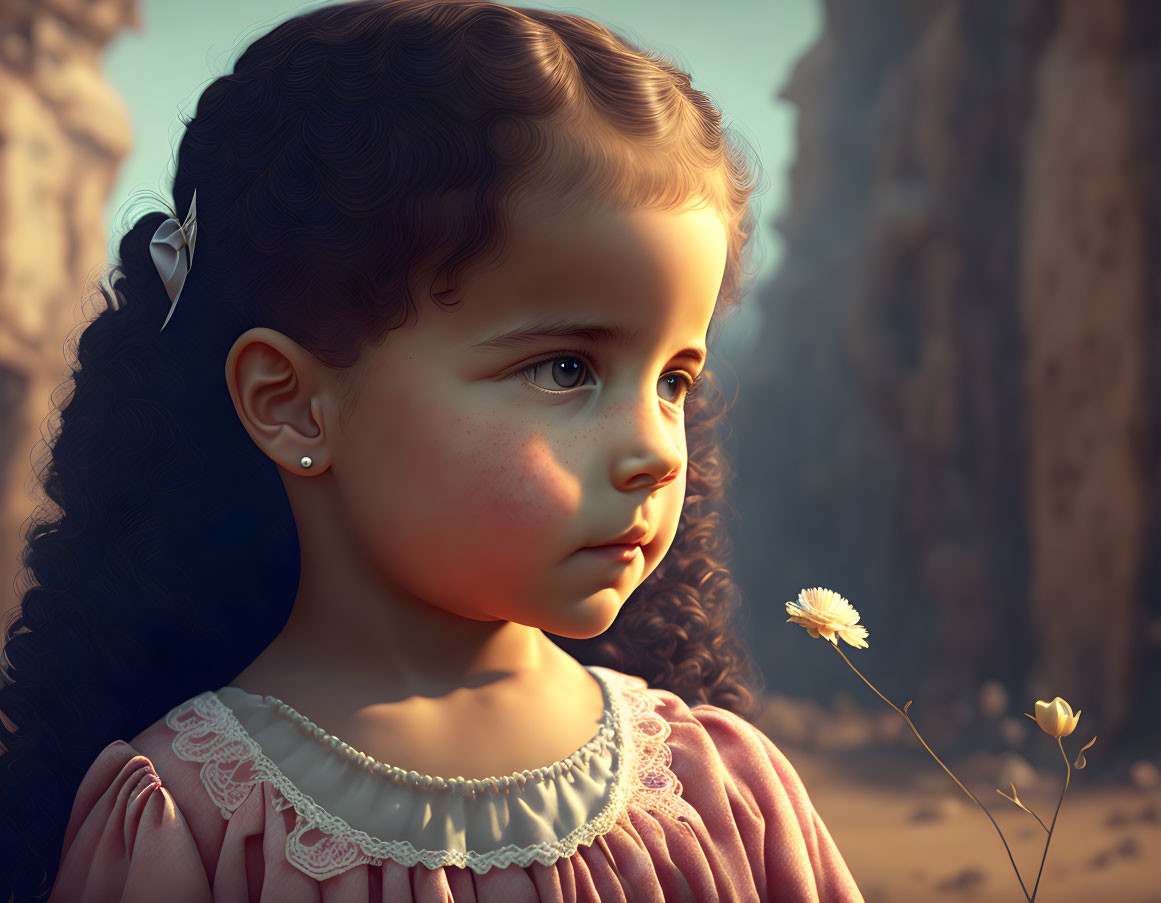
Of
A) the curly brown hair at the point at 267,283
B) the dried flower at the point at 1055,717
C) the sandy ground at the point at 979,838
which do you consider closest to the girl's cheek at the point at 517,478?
the curly brown hair at the point at 267,283

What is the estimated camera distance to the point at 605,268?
1.12 metres

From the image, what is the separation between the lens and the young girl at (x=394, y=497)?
1.12m

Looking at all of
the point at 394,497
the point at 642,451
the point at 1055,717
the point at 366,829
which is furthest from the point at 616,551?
the point at 1055,717

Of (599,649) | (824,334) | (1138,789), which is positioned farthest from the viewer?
(824,334)

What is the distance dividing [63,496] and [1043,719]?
114 centimetres

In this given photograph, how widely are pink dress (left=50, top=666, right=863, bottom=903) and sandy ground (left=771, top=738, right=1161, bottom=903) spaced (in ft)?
8.47

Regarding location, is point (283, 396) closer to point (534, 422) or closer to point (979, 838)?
point (534, 422)

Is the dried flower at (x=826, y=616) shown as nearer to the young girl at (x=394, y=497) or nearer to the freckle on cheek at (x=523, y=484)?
the young girl at (x=394, y=497)

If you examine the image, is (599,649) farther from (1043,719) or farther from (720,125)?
(720,125)

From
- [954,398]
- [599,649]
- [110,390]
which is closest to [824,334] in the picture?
[954,398]

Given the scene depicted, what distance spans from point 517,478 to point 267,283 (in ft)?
1.15

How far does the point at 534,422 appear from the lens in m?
1.12

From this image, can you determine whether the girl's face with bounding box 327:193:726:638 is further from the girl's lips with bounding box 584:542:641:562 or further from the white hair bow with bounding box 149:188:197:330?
the white hair bow with bounding box 149:188:197:330

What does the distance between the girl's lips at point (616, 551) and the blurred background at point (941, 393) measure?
3.07m
